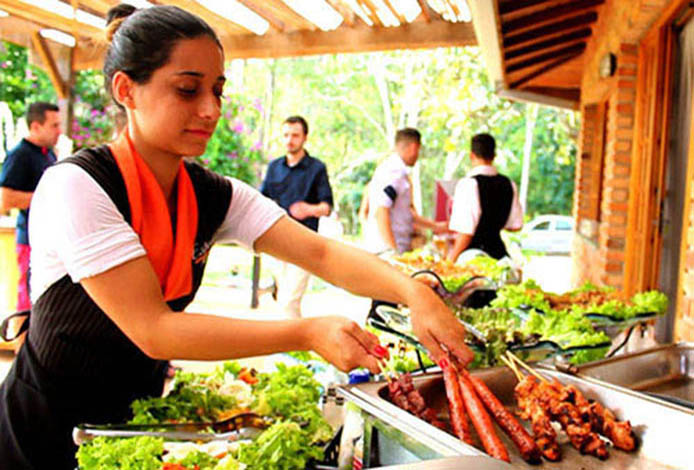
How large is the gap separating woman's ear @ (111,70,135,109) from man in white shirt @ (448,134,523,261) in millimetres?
→ 4082

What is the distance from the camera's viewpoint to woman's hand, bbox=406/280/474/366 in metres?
1.70

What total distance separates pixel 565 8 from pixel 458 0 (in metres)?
2.04

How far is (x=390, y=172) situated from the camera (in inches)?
229

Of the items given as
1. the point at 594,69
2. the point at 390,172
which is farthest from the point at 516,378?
the point at 594,69

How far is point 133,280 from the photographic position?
144 centimetres

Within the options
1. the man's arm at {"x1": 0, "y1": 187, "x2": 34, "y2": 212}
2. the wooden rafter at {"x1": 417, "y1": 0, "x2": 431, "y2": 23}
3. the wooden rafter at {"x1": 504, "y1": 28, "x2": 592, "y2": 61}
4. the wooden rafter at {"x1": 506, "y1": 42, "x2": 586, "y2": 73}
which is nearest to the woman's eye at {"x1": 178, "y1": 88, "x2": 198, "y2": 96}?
the man's arm at {"x1": 0, "y1": 187, "x2": 34, "y2": 212}

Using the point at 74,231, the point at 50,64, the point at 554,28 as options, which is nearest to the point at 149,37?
the point at 74,231

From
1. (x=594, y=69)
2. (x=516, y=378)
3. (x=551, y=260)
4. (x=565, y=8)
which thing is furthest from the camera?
(x=551, y=260)

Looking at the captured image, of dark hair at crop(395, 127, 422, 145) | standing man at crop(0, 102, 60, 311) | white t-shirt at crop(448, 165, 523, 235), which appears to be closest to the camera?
white t-shirt at crop(448, 165, 523, 235)

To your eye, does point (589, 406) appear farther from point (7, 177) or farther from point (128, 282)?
point (7, 177)

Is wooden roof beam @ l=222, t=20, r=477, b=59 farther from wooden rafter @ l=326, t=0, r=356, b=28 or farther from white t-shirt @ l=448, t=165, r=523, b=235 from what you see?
white t-shirt @ l=448, t=165, r=523, b=235

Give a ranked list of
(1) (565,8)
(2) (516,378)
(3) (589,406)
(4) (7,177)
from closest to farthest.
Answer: (3) (589,406), (2) (516,378), (4) (7,177), (1) (565,8)

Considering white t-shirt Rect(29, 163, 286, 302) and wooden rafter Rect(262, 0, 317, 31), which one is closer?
white t-shirt Rect(29, 163, 286, 302)

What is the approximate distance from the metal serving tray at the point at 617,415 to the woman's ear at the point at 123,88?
83 cm
